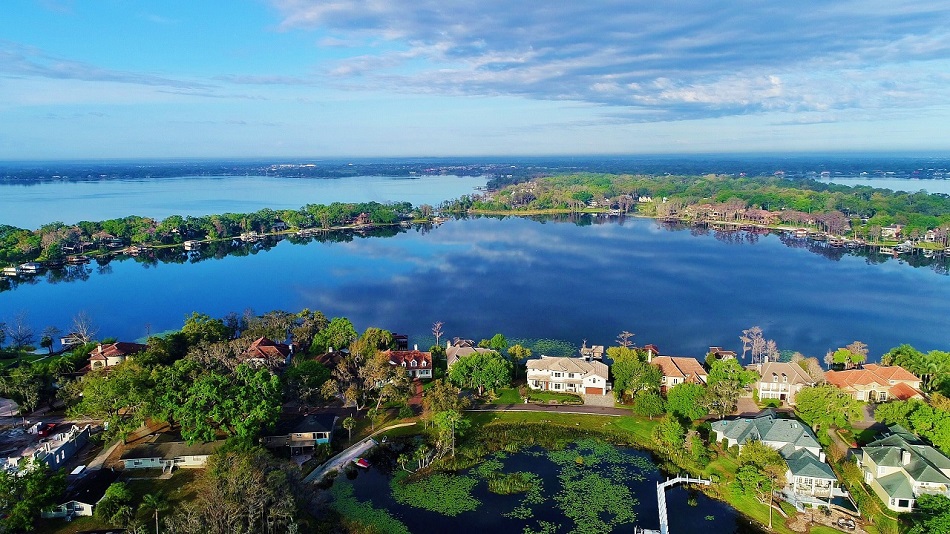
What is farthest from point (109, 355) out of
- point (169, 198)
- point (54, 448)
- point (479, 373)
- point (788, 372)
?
point (169, 198)

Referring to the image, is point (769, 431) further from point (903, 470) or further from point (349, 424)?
point (349, 424)

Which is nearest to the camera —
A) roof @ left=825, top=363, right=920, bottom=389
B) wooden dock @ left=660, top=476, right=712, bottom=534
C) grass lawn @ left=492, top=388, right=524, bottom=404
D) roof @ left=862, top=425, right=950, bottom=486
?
wooden dock @ left=660, top=476, right=712, bottom=534

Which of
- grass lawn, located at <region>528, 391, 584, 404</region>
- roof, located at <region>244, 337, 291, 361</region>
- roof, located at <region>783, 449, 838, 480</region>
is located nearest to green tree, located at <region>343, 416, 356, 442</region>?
roof, located at <region>244, 337, 291, 361</region>

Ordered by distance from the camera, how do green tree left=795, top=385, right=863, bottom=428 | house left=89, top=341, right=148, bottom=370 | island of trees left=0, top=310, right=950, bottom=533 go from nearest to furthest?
island of trees left=0, top=310, right=950, bottom=533 → green tree left=795, top=385, right=863, bottom=428 → house left=89, top=341, right=148, bottom=370

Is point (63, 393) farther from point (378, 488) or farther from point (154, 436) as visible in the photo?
point (378, 488)

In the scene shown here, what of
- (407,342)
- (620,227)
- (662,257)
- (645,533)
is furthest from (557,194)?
(645,533)

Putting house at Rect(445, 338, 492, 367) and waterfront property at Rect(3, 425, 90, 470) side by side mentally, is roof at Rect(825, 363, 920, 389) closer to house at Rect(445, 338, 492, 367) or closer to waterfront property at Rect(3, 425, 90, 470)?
house at Rect(445, 338, 492, 367)
